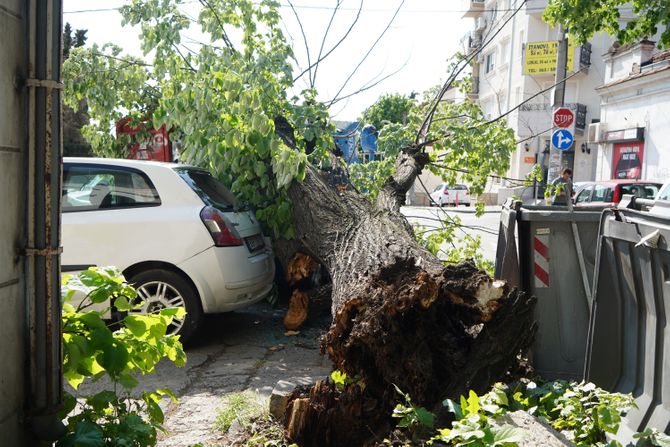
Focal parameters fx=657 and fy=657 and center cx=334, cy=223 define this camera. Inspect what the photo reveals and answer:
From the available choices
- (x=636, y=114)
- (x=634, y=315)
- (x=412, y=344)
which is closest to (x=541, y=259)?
(x=634, y=315)

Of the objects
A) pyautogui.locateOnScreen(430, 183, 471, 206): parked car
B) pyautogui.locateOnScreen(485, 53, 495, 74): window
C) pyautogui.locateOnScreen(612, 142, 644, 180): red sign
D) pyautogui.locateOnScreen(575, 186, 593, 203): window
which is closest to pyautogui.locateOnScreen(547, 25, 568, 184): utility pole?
pyautogui.locateOnScreen(575, 186, 593, 203): window

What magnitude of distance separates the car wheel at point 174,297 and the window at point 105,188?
2.22ft

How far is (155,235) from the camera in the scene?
600 cm

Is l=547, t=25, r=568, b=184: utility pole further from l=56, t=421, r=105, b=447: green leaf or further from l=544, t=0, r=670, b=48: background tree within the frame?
l=56, t=421, r=105, b=447: green leaf

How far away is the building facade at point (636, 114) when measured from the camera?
77.3ft

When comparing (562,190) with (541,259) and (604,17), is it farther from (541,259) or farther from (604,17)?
(541,259)

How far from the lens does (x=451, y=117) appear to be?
334 inches

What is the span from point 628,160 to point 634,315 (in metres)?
25.6

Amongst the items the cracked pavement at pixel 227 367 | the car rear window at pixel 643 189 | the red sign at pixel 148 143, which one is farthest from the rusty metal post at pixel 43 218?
the car rear window at pixel 643 189

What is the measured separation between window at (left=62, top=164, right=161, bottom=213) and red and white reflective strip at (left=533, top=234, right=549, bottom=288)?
3401mm

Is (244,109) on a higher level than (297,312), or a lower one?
higher

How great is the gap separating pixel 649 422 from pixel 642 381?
29 centimetres

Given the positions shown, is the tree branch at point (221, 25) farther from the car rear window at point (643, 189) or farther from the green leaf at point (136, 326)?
the car rear window at point (643, 189)

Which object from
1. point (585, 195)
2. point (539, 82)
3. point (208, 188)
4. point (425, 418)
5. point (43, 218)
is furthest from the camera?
point (539, 82)
